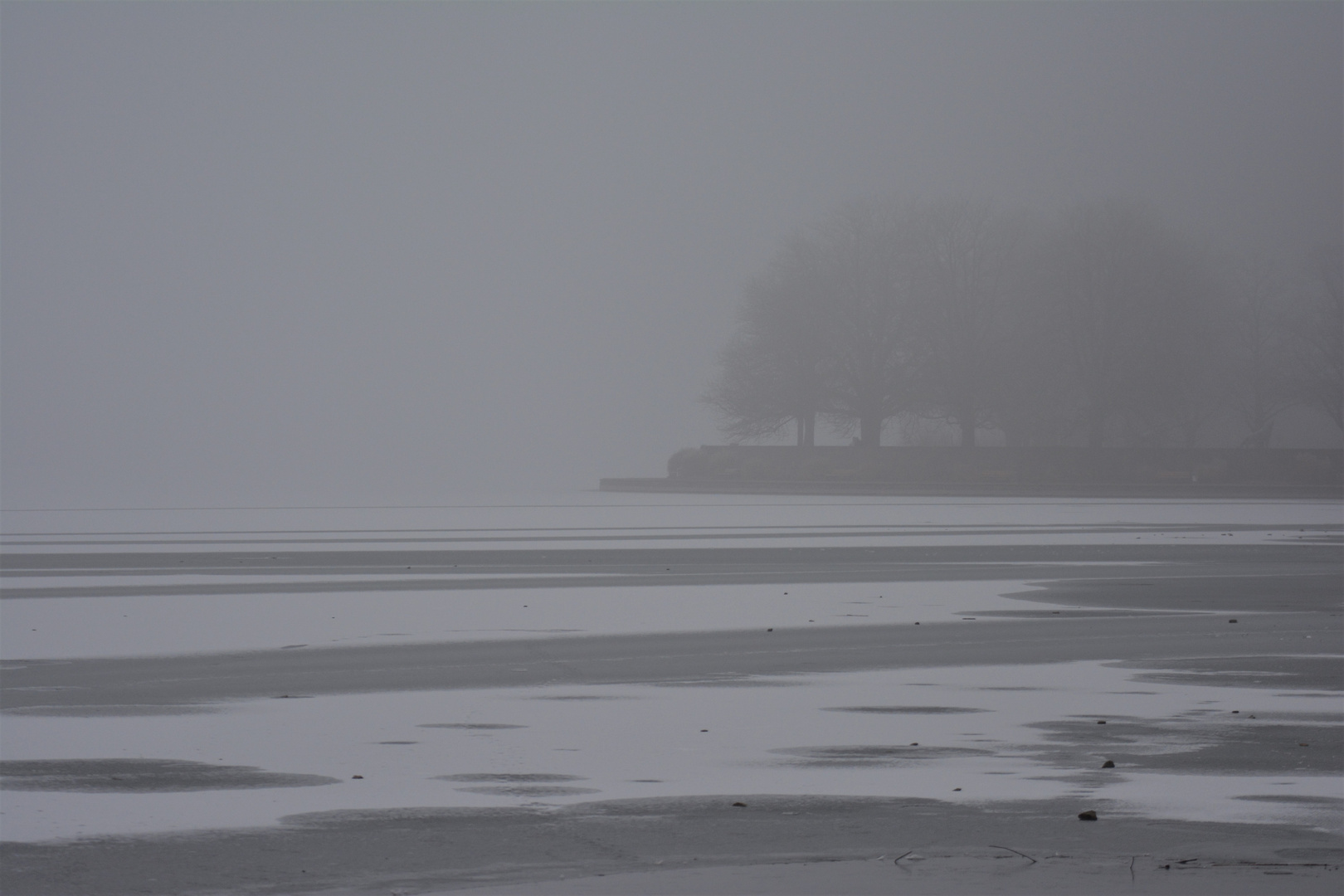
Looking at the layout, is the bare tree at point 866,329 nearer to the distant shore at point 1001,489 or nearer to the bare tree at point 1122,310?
the bare tree at point 1122,310

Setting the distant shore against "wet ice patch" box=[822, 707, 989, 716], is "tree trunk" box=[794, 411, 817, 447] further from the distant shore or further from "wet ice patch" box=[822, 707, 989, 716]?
"wet ice patch" box=[822, 707, 989, 716]

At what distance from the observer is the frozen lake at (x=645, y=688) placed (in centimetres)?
752

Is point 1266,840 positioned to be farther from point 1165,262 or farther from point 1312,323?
point 1312,323

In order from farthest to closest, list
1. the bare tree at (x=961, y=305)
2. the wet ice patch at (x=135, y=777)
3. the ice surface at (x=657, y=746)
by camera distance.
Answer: the bare tree at (x=961, y=305) → the wet ice patch at (x=135, y=777) → the ice surface at (x=657, y=746)

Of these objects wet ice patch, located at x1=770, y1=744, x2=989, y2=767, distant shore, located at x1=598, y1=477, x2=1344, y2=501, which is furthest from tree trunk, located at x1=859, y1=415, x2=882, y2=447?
wet ice patch, located at x1=770, y1=744, x2=989, y2=767

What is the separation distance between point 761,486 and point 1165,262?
777 inches

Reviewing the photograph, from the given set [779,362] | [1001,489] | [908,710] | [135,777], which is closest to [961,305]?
[779,362]

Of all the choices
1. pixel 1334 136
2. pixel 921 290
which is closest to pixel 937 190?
pixel 921 290

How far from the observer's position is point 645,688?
1108 centimetres

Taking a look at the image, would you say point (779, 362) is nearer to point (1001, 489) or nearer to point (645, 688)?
point (1001, 489)

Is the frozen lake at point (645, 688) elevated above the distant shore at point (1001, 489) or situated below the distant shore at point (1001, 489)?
above

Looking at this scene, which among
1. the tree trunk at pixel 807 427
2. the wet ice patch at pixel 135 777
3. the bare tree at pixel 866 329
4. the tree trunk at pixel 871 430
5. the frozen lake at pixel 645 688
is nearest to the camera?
the frozen lake at pixel 645 688

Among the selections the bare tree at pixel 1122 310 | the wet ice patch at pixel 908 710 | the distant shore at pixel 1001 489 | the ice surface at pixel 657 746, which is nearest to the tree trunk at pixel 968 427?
the bare tree at pixel 1122 310

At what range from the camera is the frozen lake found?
24.7ft
